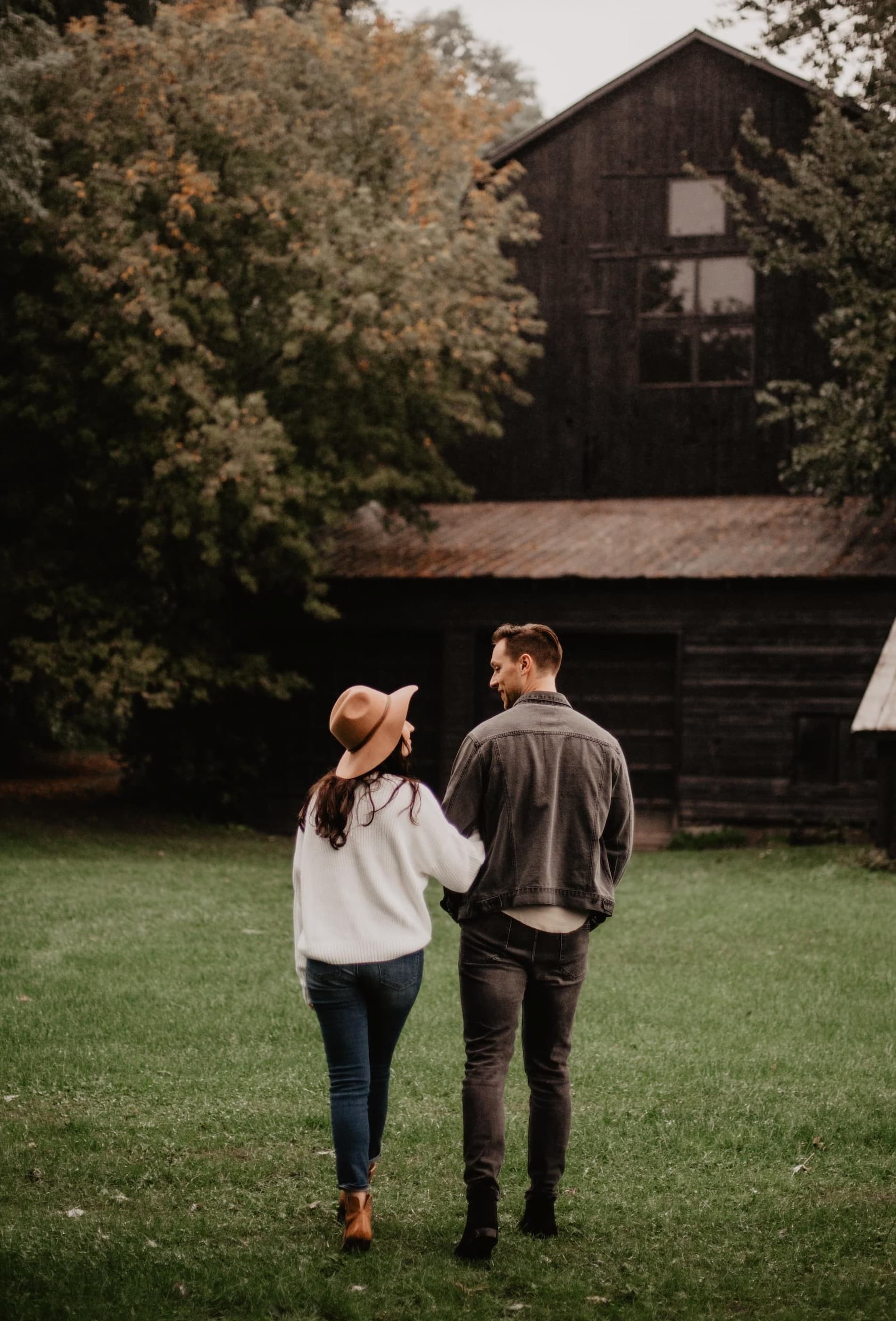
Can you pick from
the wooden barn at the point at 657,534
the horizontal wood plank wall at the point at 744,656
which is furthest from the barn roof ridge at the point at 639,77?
the horizontal wood plank wall at the point at 744,656

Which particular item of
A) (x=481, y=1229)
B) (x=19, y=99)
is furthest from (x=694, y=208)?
(x=481, y=1229)

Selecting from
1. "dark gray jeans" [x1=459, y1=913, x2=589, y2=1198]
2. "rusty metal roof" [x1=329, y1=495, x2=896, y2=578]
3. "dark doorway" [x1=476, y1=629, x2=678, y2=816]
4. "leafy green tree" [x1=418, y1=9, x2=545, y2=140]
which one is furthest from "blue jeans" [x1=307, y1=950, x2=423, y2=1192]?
"leafy green tree" [x1=418, y1=9, x2=545, y2=140]

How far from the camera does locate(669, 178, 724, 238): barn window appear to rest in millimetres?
23250

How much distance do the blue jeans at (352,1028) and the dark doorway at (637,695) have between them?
16.1m

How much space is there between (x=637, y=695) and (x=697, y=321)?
21.2 feet

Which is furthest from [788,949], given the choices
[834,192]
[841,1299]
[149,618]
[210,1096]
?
[834,192]

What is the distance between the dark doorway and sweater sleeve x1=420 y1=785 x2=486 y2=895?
16.0m

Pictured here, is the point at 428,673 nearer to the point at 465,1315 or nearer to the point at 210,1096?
the point at 210,1096

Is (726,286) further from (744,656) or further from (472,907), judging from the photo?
(472,907)

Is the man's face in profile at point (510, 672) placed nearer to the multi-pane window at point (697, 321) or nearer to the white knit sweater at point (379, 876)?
the white knit sweater at point (379, 876)

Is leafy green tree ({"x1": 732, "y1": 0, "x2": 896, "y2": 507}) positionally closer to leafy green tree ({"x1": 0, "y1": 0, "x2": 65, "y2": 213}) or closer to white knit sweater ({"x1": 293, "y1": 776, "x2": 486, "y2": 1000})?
leafy green tree ({"x1": 0, "y1": 0, "x2": 65, "y2": 213})

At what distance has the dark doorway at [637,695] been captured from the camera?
21.2 m

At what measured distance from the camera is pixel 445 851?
16.3 ft

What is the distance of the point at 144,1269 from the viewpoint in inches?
190
